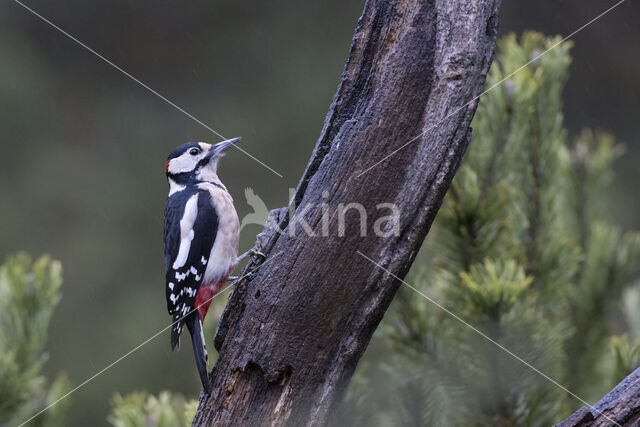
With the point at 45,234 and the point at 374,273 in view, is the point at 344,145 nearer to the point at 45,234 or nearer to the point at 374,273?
the point at 374,273

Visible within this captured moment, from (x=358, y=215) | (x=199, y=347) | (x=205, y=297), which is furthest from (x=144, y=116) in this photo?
(x=358, y=215)

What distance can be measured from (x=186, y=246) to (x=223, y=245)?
0.11 m

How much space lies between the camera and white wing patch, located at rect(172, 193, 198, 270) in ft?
6.71

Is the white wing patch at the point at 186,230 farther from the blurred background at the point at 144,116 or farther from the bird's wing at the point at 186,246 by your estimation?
the blurred background at the point at 144,116

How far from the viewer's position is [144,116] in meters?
4.33

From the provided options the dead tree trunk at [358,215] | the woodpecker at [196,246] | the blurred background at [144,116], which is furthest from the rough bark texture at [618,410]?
the blurred background at [144,116]

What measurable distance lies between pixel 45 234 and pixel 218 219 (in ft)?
8.15

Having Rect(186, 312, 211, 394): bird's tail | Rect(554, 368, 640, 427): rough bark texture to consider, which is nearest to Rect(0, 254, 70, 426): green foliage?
Rect(186, 312, 211, 394): bird's tail

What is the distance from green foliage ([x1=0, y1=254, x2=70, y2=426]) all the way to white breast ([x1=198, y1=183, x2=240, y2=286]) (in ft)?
1.70

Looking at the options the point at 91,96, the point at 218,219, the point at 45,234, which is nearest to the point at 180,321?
the point at 218,219

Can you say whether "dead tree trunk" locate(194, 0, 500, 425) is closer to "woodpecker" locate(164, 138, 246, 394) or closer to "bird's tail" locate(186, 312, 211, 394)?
"bird's tail" locate(186, 312, 211, 394)

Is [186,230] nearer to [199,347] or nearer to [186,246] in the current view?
[186,246]

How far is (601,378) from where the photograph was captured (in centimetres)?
169

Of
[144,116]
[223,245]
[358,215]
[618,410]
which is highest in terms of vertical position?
[144,116]
